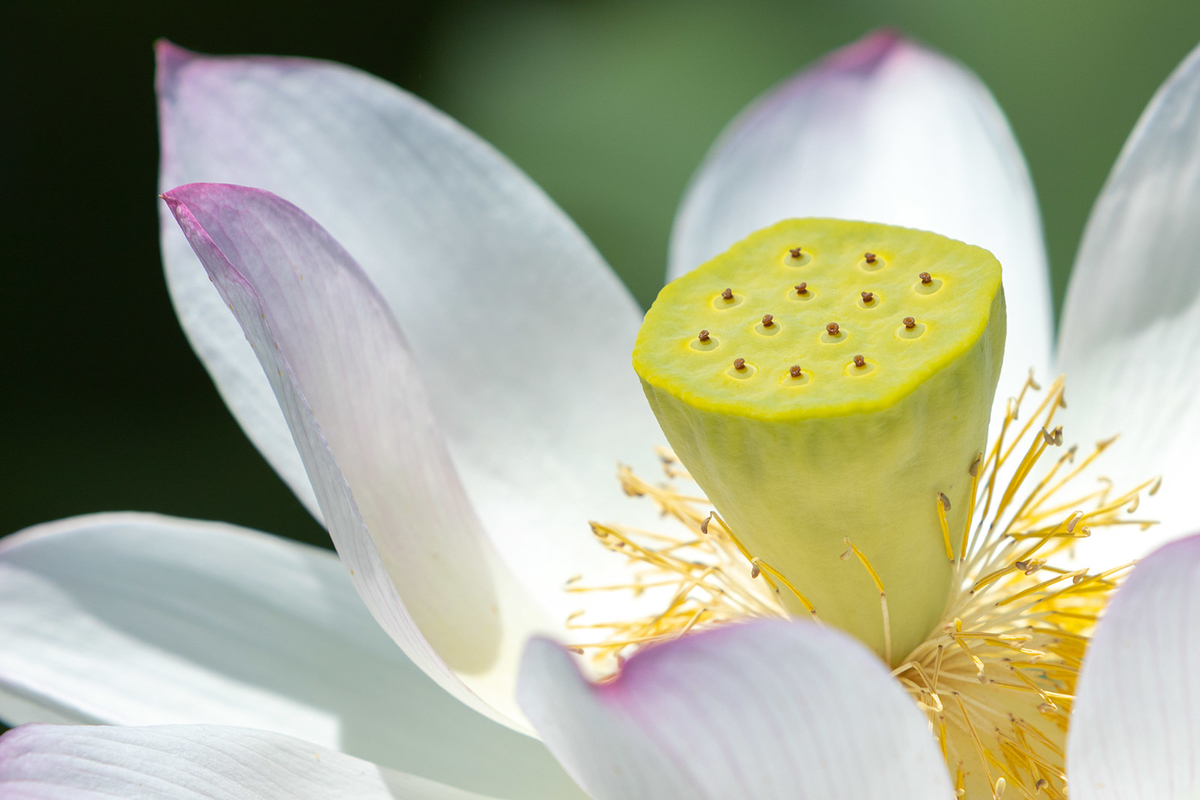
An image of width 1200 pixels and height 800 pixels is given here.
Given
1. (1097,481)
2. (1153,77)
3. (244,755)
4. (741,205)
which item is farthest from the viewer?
(1153,77)

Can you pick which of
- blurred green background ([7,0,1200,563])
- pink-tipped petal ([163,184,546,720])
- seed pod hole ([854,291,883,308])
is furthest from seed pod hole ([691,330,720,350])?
blurred green background ([7,0,1200,563])

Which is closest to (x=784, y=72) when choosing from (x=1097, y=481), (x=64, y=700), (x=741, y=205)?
(x=741, y=205)

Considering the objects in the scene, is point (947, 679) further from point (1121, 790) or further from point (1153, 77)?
point (1153, 77)

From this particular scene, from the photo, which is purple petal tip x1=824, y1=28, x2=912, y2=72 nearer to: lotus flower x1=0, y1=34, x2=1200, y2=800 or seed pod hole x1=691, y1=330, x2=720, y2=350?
lotus flower x1=0, y1=34, x2=1200, y2=800

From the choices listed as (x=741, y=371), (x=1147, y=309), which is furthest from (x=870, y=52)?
(x=741, y=371)

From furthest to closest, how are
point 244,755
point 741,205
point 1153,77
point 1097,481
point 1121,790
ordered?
point 1153,77, point 741,205, point 1097,481, point 244,755, point 1121,790

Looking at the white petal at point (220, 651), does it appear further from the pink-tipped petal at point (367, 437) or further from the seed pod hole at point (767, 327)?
the seed pod hole at point (767, 327)

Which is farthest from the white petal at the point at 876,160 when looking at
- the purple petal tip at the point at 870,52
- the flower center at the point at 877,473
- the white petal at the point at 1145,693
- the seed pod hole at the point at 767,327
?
the white petal at the point at 1145,693

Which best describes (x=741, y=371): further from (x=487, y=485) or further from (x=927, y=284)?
(x=487, y=485)
